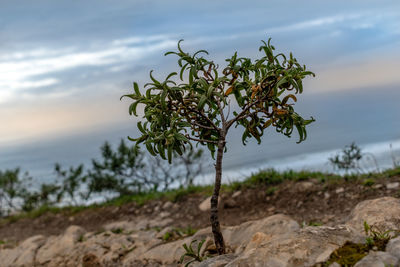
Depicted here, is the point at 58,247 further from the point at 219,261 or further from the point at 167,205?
the point at 219,261

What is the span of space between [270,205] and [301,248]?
423 centimetres

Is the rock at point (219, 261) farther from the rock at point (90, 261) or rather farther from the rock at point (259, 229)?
the rock at point (90, 261)

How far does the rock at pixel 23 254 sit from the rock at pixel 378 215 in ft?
16.6

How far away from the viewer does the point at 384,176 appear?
706 cm

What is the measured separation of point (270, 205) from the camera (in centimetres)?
736

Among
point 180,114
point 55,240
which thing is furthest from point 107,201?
point 180,114

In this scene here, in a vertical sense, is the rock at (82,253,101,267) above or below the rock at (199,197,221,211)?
below

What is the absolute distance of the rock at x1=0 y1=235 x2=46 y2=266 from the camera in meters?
7.27

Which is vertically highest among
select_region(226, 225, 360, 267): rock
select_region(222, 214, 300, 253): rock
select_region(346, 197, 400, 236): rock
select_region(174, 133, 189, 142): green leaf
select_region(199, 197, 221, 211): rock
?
select_region(174, 133, 189, 142): green leaf

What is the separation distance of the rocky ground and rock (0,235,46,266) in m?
0.02

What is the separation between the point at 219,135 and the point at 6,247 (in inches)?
255

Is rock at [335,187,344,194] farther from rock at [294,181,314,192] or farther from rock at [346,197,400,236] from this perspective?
rock at [346,197,400,236]

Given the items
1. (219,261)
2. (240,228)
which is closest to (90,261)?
(240,228)

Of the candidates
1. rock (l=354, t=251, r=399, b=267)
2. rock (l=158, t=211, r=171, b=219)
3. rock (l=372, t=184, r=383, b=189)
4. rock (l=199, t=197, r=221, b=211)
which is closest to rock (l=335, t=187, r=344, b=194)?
rock (l=372, t=184, r=383, b=189)
